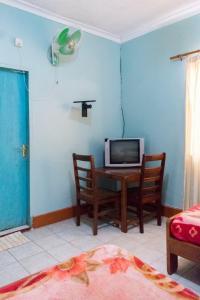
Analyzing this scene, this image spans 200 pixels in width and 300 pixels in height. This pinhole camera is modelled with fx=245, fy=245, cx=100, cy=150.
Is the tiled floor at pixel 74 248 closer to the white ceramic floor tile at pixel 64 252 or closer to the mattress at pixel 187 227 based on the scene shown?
the white ceramic floor tile at pixel 64 252

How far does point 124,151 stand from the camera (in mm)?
3350

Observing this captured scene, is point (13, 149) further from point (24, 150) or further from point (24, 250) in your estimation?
point (24, 250)

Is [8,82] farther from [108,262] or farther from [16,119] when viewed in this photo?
[108,262]

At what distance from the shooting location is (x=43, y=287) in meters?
0.97

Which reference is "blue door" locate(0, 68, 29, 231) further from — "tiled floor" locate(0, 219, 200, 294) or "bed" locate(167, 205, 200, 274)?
"bed" locate(167, 205, 200, 274)

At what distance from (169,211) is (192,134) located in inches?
42.2

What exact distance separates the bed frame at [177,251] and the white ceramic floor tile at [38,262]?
1.00m

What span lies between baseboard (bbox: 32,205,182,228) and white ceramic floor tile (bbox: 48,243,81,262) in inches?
24.3

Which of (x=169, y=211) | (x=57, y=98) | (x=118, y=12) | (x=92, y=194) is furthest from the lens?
(x=169, y=211)

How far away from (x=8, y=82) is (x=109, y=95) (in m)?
1.52

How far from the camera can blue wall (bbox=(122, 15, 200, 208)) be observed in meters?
3.06

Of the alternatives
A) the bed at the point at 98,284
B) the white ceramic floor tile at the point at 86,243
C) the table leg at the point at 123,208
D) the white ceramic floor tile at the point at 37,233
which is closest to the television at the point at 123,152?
the table leg at the point at 123,208

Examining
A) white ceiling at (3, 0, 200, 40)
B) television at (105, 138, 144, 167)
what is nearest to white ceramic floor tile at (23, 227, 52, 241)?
television at (105, 138, 144, 167)

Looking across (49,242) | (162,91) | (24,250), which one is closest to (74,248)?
(49,242)
